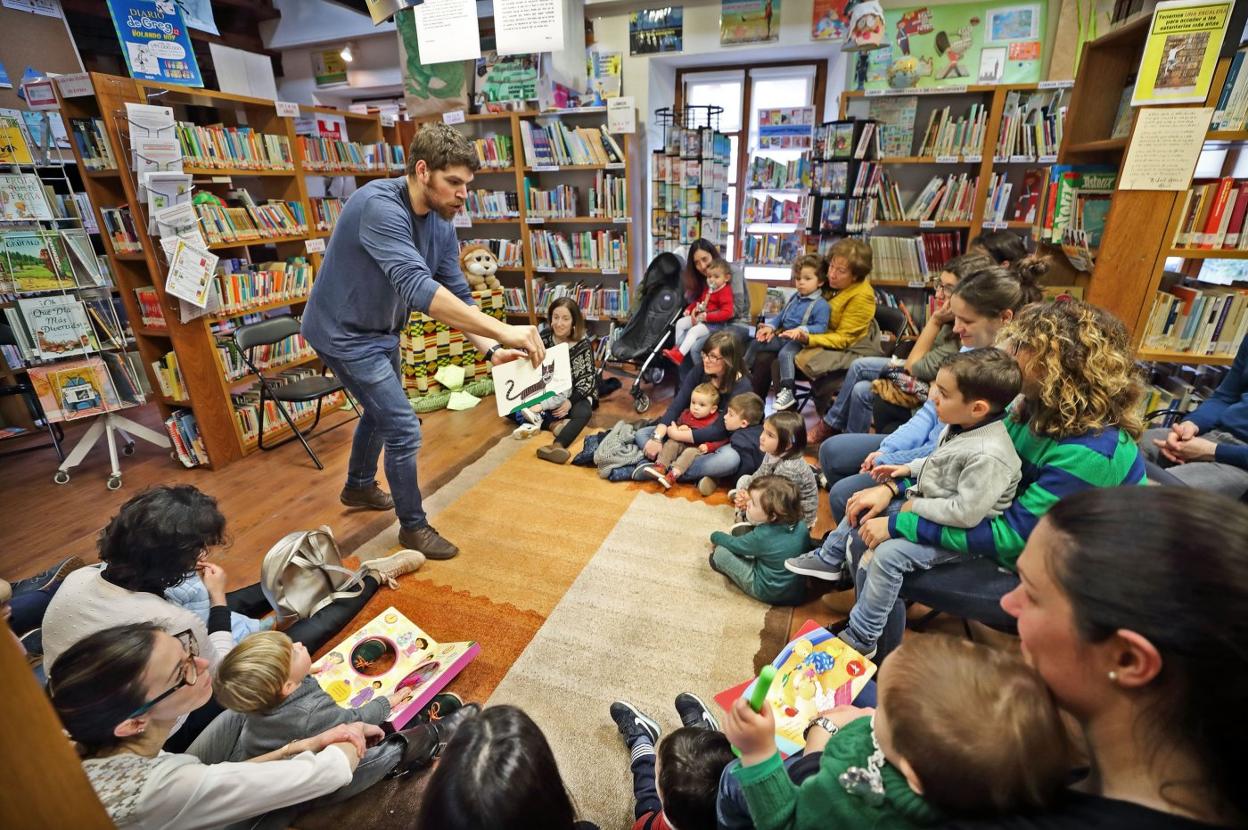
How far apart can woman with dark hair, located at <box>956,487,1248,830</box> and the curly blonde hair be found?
0.87 metres

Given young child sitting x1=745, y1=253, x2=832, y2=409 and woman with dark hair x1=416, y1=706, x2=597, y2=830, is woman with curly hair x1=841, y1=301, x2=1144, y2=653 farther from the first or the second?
young child sitting x1=745, y1=253, x2=832, y2=409

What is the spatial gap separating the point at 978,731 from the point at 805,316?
3.09m

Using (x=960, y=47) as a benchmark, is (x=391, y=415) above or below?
below

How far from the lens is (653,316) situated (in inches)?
178

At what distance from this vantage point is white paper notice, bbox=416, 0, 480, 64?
253cm

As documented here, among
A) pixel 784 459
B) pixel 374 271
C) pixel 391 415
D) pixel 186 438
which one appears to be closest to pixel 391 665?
pixel 391 415

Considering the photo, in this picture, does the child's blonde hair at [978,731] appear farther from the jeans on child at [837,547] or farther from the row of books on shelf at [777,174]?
the row of books on shelf at [777,174]

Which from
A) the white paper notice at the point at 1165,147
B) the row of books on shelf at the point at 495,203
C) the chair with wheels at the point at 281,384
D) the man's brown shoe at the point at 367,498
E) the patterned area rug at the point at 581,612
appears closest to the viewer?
the patterned area rug at the point at 581,612

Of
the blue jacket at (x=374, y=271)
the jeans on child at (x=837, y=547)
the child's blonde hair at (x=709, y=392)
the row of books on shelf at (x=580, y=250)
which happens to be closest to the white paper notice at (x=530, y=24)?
the blue jacket at (x=374, y=271)

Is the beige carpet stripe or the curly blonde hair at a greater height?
the curly blonde hair

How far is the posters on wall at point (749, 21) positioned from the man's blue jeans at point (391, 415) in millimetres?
3807

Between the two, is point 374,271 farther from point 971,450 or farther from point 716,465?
point 971,450

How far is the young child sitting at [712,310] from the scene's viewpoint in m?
4.06

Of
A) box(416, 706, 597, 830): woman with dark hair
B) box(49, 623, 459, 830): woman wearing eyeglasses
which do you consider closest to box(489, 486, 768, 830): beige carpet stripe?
box(49, 623, 459, 830): woman wearing eyeglasses
